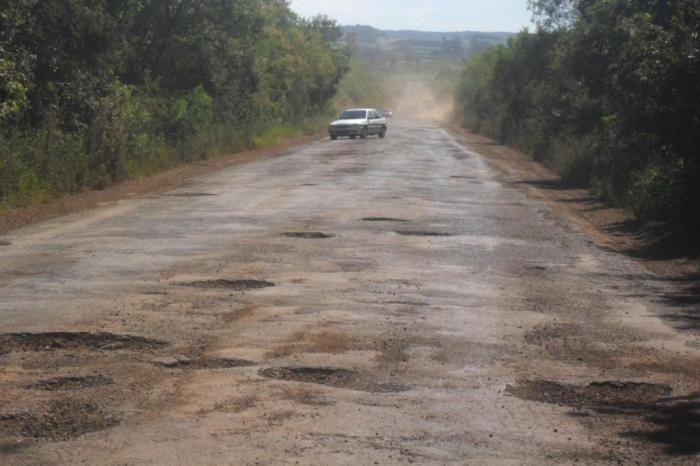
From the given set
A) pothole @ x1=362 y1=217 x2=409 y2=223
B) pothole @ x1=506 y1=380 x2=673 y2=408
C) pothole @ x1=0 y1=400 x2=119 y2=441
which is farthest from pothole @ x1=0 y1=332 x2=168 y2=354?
pothole @ x1=362 y1=217 x2=409 y2=223

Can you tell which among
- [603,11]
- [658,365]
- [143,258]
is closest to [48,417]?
[658,365]

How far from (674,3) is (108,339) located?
16.7 meters

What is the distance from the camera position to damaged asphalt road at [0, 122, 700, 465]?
6.08 m

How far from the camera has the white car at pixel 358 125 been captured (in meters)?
49.9

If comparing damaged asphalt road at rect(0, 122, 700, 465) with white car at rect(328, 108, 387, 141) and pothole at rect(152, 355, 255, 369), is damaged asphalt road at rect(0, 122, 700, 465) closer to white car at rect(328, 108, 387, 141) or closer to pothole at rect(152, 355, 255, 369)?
Answer: pothole at rect(152, 355, 255, 369)

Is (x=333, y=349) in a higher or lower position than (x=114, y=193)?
higher

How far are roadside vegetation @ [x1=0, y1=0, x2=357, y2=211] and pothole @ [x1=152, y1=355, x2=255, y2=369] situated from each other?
11621 millimetres

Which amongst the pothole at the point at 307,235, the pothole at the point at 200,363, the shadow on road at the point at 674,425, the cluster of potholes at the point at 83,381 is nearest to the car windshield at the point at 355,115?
the pothole at the point at 307,235

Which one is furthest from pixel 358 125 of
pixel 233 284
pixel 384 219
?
pixel 233 284

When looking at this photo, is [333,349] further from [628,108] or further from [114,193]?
[114,193]

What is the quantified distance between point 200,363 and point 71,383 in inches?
38.0

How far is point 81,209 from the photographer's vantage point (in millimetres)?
18938

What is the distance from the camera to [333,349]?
824cm

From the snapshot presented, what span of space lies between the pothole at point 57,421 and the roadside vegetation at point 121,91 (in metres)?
12.7
